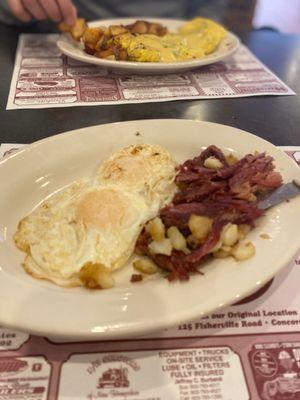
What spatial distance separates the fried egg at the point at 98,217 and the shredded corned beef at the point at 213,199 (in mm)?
42

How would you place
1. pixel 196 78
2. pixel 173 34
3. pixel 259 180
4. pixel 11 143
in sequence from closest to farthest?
pixel 259 180, pixel 11 143, pixel 196 78, pixel 173 34

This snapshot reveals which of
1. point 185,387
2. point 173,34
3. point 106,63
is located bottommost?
point 185,387

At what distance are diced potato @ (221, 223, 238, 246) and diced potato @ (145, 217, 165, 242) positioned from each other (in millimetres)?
114

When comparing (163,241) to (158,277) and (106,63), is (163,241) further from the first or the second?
(106,63)

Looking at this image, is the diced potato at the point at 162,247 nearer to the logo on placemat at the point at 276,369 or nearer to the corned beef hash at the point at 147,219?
the corned beef hash at the point at 147,219

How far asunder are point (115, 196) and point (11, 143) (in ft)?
1.54

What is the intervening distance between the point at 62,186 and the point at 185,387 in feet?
1.87

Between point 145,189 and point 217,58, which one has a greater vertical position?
point 217,58

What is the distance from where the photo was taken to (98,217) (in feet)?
2.67

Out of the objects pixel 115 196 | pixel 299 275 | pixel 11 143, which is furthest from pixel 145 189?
pixel 11 143

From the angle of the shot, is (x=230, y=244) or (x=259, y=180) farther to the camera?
(x=259, y=180)

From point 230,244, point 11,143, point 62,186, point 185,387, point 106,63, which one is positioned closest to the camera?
point 185,387

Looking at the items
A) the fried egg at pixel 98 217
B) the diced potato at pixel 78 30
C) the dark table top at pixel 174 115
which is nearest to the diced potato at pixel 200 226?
the fried egg at pixel 98 217

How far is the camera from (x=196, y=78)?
5.20ft
